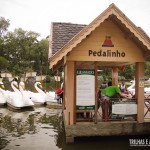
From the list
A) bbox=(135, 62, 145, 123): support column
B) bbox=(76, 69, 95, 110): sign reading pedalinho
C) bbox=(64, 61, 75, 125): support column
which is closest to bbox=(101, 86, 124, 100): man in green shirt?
bbox=(135, 62, 145, 123): support column

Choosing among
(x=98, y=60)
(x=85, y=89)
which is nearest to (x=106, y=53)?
(x=98, y=60)

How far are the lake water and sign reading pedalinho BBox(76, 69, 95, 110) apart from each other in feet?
5.26

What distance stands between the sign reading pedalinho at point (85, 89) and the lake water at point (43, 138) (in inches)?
63.1

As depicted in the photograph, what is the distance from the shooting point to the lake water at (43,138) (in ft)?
37.9

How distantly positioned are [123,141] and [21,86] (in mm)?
12296

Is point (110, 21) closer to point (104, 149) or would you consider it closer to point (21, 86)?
point (104, 149)

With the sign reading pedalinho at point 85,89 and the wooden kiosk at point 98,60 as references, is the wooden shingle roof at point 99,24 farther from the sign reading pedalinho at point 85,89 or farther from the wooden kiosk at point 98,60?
the sign reading pedalinho at point 85,89

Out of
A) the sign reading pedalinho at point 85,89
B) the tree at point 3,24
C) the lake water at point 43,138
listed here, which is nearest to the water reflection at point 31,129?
the lake water at point 43,138

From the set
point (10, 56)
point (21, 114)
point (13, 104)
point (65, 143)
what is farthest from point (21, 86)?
point (10, 56)

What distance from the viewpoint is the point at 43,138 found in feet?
42.4

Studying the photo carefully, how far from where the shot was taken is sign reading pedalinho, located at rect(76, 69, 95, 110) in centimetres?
1184

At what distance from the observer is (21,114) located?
1952 cm

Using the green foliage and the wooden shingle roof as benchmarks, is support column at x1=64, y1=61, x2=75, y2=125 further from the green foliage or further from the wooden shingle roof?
the green foliage

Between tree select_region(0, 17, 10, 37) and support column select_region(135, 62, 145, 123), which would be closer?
support column select_region(135, 62, 145, 123)
